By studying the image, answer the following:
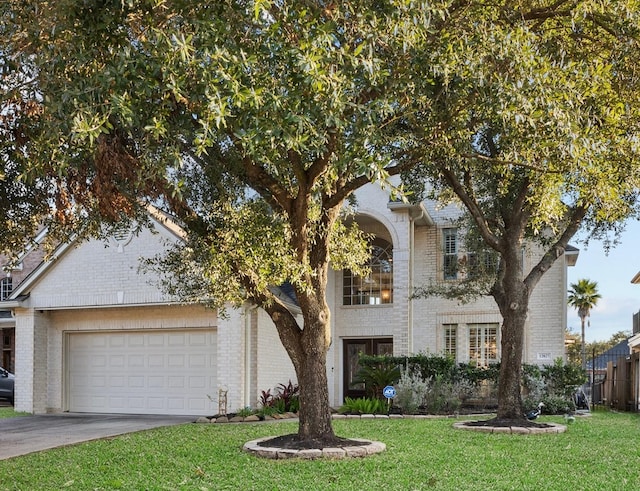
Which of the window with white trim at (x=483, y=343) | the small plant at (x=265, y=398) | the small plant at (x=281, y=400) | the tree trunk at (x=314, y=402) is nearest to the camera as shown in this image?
the tree trunk at (x=314, y=402)

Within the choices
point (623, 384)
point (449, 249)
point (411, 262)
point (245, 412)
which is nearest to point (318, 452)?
point (245, 412)

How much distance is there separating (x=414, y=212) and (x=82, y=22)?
15412 mm

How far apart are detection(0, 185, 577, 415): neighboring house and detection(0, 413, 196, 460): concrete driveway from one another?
1.05m

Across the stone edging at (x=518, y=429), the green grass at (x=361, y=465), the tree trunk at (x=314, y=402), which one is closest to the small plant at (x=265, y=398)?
the green grass at (x=361, y=465)

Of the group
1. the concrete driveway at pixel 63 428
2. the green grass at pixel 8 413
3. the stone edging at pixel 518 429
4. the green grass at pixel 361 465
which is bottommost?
the green grass at pixel 8 413

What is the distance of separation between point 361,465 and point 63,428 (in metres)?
8.74

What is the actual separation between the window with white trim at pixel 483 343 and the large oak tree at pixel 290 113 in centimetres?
940

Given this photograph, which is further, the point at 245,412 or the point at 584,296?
the point at 584,296

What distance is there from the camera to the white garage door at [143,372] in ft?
65.7

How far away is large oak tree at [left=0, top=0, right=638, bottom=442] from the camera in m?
7.51

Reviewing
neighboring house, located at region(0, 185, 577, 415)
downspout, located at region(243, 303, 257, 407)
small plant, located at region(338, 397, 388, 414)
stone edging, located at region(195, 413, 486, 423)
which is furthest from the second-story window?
downspout, located at region(243, 303, 257, 407)

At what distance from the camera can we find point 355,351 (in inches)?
957

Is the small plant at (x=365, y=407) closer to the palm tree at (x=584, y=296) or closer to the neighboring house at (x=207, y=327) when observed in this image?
the neighboring house at (x=207, y=327)

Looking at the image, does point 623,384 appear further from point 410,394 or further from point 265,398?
point 265,398
